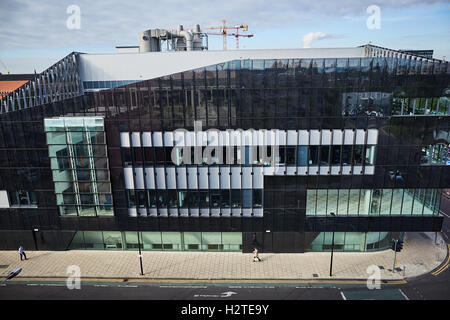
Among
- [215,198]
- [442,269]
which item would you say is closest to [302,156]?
[215,198]

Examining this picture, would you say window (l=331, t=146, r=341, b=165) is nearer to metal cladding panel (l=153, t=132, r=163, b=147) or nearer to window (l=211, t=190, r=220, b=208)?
window (l=211, t=190, r=220, b=208)

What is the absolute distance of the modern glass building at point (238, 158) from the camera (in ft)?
79.7

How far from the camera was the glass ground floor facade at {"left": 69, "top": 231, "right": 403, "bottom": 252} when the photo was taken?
93.1 ft

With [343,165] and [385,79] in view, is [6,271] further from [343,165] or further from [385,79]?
[385,79]

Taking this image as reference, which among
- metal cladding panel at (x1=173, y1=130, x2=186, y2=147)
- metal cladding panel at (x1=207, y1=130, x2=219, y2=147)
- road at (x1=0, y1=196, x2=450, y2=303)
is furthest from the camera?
metal cladding panel at (x1=173, y1=130, x2=186, y2=147)

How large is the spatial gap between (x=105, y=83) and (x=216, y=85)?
20.6 meters

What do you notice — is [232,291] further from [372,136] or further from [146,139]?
[372,136]

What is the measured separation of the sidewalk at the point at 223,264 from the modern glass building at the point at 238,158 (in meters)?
1.01

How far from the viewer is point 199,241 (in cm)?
2917

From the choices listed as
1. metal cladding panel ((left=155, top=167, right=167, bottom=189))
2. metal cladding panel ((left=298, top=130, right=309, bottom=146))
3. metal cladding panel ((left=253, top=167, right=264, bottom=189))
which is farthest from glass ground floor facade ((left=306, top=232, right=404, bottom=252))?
metal cladding panel ((left=155, top=167, right=167, bottom=189))

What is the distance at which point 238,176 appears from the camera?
2675cm

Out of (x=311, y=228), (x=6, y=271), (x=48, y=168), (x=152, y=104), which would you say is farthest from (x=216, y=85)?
(x=6, y=271)

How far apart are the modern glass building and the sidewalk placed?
3.32 ft

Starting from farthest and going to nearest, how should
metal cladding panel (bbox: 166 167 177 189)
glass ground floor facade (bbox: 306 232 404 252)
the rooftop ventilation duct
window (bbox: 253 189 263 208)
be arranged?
the rooftop ventilation duct < glass ground floor facade (bbox: 306 232 404 252) < window (bbox: 253 189 263 208) < metal cladding panel (bbox: 166 167 177 189)
